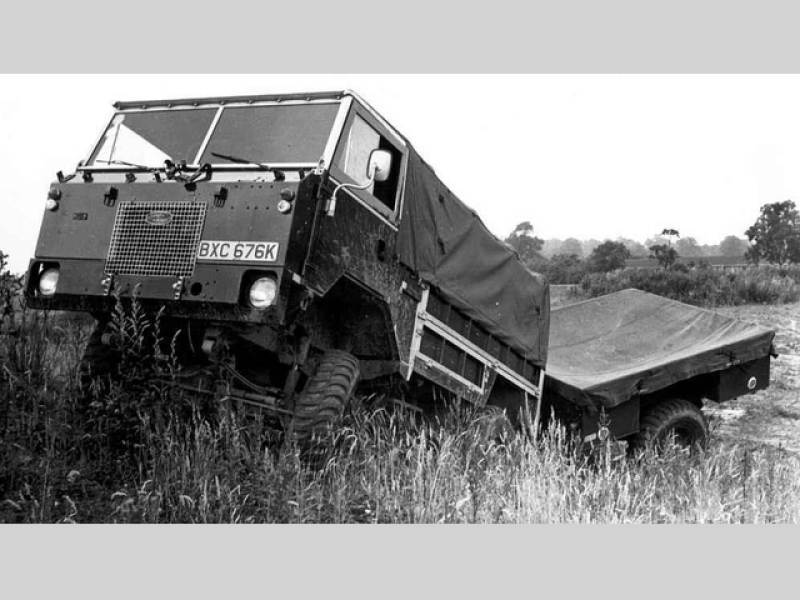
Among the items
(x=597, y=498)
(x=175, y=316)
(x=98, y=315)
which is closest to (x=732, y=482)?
(x=597, y=498)

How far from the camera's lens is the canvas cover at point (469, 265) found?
723cm

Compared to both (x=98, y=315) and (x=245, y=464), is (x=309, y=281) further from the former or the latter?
(x=98, y=315)

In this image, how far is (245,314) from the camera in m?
5.73

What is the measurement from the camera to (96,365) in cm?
699

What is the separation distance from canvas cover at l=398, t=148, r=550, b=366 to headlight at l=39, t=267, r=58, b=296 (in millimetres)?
2597

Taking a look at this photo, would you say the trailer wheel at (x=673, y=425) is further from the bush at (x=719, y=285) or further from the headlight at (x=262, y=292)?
the bush at (x=719, y=285)

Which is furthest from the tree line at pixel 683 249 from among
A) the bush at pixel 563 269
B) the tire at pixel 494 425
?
the tire at pixel 494 425

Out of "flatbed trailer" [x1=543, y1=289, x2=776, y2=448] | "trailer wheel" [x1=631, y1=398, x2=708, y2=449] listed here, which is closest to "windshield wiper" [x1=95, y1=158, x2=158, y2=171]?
"flatbed trailer" [x1=543, y1=289, x2=776, y2=448]

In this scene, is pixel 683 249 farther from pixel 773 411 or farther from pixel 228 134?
pixel 228 134

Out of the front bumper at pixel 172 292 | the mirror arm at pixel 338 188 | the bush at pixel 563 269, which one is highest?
the bush at pixel 563 269

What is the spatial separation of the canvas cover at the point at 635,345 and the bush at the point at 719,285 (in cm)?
839

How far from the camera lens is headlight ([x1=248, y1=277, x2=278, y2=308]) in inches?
224

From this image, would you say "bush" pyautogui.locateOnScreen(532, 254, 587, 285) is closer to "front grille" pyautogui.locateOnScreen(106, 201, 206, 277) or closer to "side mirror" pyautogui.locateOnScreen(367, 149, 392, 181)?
"side mirror" pyautogui.locateOnScreen(367, 149, 392, 181)

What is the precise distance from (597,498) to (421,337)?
2119 millimetres
